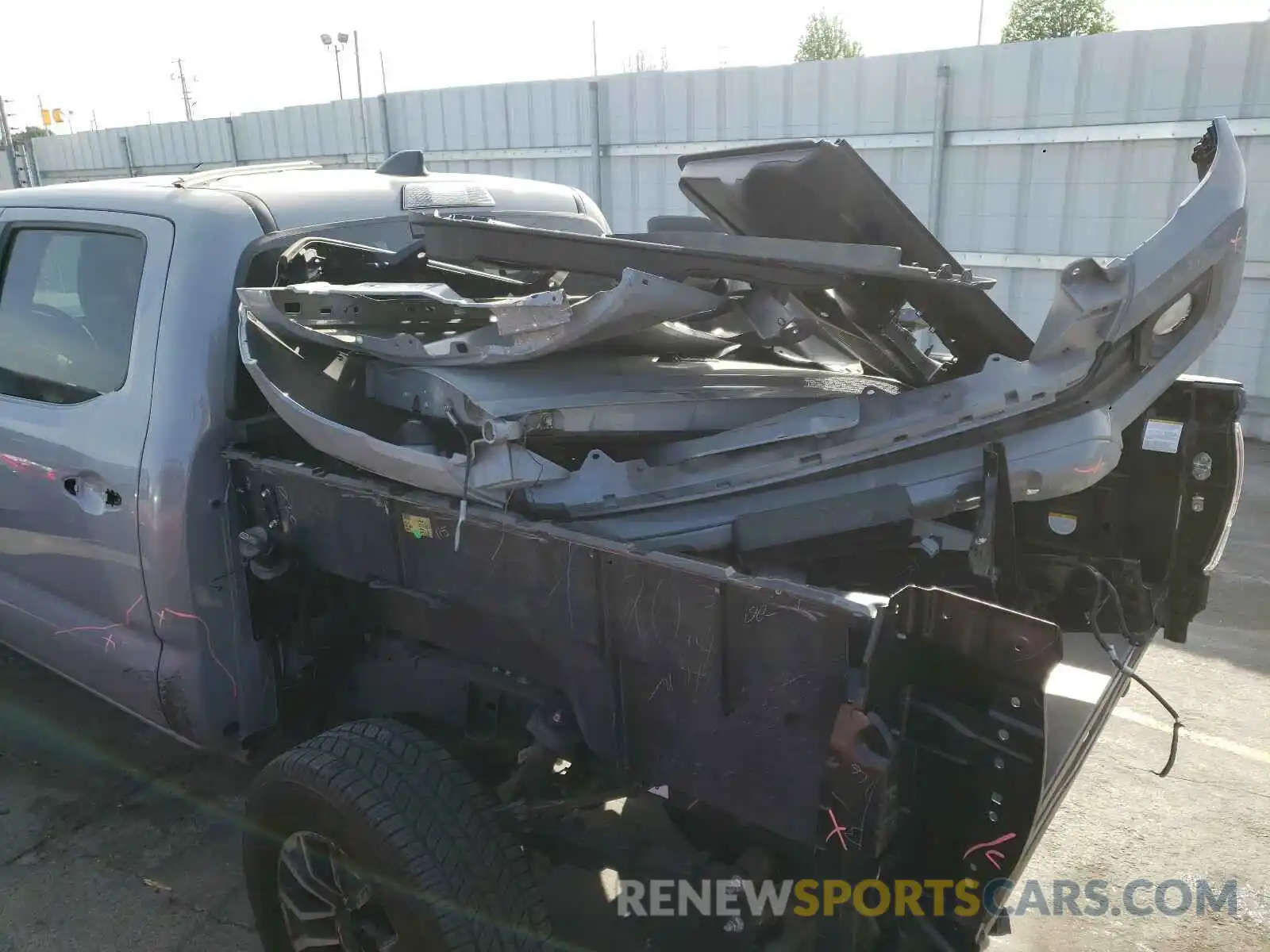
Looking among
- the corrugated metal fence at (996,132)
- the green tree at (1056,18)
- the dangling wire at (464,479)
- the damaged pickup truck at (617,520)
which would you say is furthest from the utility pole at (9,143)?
the green tree at (1056,18)

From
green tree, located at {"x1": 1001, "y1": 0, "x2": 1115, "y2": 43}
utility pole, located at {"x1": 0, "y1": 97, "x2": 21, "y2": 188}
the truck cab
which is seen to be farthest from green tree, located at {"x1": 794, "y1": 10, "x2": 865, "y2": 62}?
the truck cab

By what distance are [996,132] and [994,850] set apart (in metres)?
8.27

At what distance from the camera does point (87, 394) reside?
2.78 meters

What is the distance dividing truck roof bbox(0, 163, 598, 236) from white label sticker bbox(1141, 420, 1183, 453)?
2.28 meters

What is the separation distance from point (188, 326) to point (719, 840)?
6.42 feet

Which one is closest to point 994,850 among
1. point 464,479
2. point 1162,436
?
point 464,479

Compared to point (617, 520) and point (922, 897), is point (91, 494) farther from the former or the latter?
point (922, 897)

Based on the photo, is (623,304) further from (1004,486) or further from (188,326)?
(188,326)

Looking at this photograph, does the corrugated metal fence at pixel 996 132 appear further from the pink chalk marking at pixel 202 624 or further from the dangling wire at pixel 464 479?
the pink chalk marking at pixel 202 624

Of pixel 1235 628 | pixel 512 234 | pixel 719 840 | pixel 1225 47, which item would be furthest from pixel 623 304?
pixel 1225 47

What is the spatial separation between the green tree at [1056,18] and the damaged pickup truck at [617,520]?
3630cm

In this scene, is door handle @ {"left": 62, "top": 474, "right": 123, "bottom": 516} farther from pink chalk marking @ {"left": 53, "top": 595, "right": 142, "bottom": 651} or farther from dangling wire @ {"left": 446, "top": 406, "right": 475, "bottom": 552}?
dangling wire @ {"left": 446, "top": 406, "right": 475, "bottom": 552}

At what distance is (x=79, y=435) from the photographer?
2721mm

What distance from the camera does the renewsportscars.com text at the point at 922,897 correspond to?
1549 millimetres
